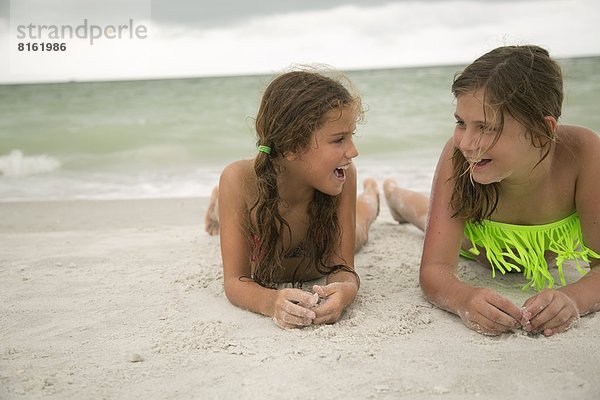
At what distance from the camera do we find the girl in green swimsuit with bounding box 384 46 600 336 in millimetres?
2365

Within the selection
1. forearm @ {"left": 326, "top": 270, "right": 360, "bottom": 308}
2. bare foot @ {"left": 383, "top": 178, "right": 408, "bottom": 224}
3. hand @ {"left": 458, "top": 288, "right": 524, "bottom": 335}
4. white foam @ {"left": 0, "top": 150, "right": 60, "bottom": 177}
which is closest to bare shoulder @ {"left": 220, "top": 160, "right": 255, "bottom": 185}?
forearm @ {"left": 326, "top": 270, "right": 360, "bottom": 308}

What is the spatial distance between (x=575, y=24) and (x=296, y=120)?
13.1 metres

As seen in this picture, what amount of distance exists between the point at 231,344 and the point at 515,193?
135cm

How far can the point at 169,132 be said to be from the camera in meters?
9.82

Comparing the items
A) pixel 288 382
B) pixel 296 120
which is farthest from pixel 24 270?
pixel 288 382

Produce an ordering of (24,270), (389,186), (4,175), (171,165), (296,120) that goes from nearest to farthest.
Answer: (296,120), (24,270), (389,186), (4,175), (171,165)

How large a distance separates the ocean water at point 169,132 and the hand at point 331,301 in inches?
37.2

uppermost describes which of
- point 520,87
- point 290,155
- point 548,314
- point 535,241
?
point 520,87

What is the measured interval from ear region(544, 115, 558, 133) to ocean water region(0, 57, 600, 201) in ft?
2.03

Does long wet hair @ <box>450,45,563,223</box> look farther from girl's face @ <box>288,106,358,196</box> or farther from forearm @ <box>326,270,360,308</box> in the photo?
forearm @ <box>326,270,360,308</box>

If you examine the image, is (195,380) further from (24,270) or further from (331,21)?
(331,21)

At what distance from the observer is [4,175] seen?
708 centimetres

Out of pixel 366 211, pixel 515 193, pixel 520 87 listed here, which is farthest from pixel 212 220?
pixel 520 87

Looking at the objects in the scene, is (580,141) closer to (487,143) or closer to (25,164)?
(487,143)
